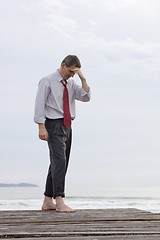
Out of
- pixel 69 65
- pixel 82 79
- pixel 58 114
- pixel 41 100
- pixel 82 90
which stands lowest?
pixel 58 114

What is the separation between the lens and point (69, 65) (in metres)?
3.85

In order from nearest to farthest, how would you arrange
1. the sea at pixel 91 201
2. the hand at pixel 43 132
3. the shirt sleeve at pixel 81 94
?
1. the hand at pixel 43 132
2. the shirt sleeve at pixel 81 94
3. the sea at pixel 91 201

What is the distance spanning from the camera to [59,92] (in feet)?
12.7

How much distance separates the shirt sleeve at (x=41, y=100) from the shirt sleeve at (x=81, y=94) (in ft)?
1.14

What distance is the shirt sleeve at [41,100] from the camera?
3748 millimetres

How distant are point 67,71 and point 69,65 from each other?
0.07 m

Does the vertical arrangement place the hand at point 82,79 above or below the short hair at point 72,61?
below

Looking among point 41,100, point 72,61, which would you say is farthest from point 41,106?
point 72,61

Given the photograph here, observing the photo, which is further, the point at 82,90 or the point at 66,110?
the point at 82,90

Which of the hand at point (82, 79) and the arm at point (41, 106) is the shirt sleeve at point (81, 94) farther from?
the arm at point (41, 106)

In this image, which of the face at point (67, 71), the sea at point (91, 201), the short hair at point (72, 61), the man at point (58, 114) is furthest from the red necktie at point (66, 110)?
the sea at point (91, 201)

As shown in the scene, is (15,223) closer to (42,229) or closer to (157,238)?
(42,229)

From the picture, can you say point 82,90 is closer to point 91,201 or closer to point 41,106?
point 41,106

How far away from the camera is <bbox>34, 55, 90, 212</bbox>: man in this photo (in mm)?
3760
